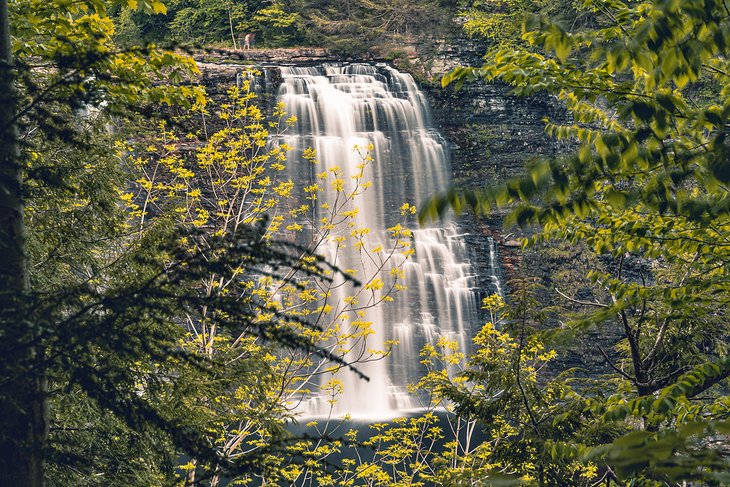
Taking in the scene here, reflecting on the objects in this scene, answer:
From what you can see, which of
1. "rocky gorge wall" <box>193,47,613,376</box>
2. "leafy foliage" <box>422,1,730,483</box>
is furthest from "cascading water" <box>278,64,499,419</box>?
"leafy foliage" <box>422,1,730,483</box>

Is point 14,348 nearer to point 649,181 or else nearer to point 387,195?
point 649,181

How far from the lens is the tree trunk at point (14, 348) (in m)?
3.18

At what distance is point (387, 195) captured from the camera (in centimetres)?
2723

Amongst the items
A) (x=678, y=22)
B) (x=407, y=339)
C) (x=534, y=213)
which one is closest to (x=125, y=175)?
(x=534, y=213)

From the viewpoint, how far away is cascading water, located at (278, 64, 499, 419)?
23969 millimetres

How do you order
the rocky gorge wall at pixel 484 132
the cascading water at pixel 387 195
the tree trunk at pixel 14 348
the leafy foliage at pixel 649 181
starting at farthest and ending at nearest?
the rocky gorge wall at pixel 484 132
the cascading water at pixel 387 195
the tree trunk at pixel 14 348
the leafy foliage at pixel 649 181

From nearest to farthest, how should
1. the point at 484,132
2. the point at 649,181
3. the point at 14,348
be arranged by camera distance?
the point at 14,348 → the point at 649,181 → the point at 484,132

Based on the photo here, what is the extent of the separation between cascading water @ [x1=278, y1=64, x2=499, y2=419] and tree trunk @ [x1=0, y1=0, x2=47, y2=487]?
61.5ft

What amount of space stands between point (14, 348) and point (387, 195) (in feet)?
79.9

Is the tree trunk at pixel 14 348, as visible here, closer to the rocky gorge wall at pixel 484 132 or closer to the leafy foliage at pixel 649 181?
the leafy foliage at pixel 649 181

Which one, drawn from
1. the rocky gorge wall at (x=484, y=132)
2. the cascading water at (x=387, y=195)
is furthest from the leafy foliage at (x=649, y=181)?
the rocky gorge wall at (x=484, y=132)

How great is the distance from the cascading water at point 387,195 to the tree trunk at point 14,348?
18.8 m

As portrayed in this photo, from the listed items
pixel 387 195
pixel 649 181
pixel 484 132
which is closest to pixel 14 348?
pixel 649 181

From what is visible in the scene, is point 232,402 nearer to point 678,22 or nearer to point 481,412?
point 481,412
